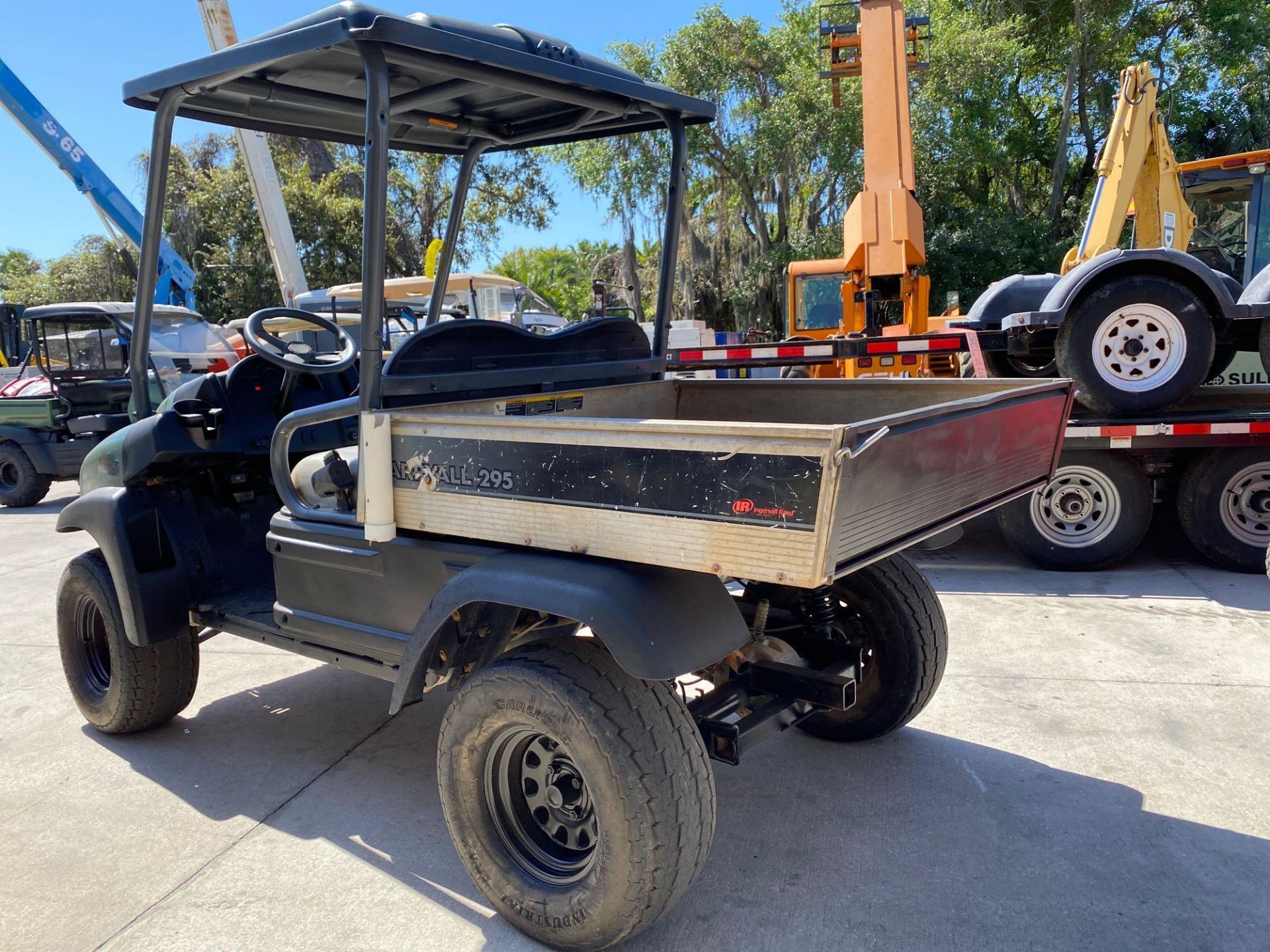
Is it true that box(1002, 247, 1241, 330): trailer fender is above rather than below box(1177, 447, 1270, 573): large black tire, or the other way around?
above

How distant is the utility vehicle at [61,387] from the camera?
34.5 ft

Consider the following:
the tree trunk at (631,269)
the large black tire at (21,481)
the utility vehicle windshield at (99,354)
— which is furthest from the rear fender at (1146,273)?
the tree trunk at (631,269)

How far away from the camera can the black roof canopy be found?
2551 mm

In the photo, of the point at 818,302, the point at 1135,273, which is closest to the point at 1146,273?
the point at 1135,273

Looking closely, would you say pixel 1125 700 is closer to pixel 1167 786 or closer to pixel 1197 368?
pixel 1167 786

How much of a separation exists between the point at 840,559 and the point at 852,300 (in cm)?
772

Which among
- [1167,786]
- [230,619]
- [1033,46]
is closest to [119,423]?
[230,619]

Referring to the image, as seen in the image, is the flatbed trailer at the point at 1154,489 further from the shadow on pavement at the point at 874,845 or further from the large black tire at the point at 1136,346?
the shadow on pavement at the point at 874,845

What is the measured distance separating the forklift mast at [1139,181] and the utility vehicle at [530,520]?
18.4 feet

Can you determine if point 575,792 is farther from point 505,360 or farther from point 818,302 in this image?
point 818,302

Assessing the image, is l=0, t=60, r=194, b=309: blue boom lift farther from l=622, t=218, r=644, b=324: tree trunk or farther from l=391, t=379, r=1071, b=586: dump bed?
l=391, t=379, r=1071, b=586: dump bed

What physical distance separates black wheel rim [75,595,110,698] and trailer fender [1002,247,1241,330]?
18.0ft

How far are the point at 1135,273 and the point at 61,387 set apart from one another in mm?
10990

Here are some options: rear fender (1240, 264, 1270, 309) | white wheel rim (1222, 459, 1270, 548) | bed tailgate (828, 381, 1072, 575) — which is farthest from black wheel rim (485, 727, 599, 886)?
rear fender (1240, 264, 1270, 309)
